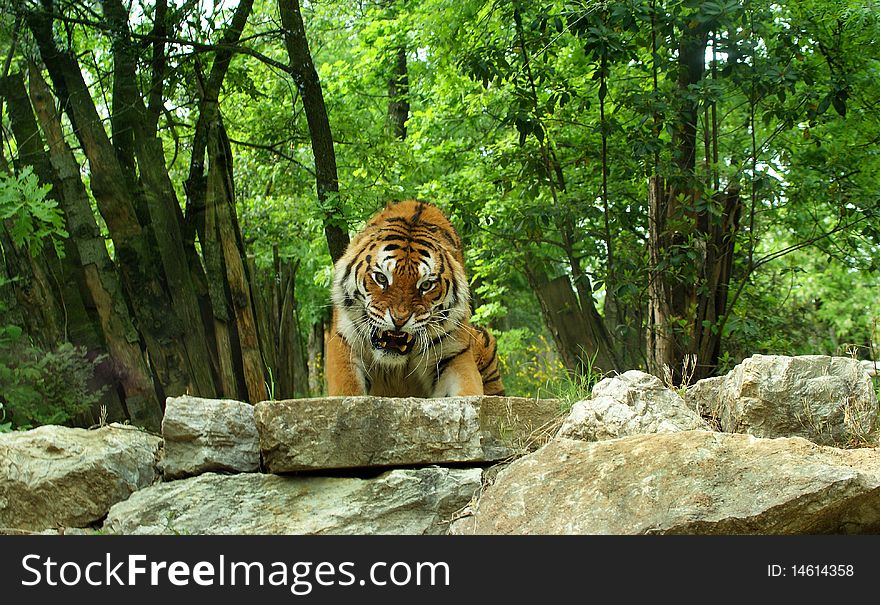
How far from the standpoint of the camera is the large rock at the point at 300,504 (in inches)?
138

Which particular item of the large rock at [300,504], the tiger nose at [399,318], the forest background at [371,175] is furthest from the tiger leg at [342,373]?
the forest background at [371,175]

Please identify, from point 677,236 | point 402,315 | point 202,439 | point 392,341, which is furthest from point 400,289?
point 677,236

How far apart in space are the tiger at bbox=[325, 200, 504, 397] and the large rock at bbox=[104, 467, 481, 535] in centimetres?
91

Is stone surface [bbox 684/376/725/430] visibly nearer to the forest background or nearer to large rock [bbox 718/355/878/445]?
large rock [bbox 718/355/878/445]

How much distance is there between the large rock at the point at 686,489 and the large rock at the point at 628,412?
0.29 meters

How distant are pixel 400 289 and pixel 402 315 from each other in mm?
139

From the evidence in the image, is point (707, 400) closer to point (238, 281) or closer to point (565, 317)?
point (238, 281)

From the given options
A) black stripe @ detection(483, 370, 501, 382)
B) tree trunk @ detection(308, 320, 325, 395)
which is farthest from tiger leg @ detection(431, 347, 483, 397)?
tree trunk @ detection(308, 320, 325, 395)

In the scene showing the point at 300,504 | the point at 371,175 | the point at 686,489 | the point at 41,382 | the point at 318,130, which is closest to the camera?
the point at 686,489

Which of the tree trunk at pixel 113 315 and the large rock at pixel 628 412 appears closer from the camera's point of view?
the large rock at pixel 628 412

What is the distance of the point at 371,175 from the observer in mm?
8375

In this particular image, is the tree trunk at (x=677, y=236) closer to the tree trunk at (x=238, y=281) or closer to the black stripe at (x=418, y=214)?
the black stripe at (x=418, y=214)

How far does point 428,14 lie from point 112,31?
9.51 ft

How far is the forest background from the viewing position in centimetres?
590
